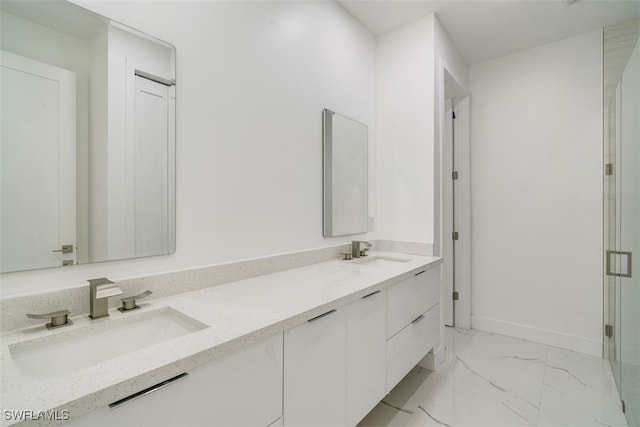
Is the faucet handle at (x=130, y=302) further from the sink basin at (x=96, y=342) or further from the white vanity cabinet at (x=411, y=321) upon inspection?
the white vanity cabinet at (x=411, y=321)

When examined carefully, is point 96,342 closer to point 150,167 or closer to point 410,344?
point 150,167

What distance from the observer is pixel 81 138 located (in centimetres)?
103

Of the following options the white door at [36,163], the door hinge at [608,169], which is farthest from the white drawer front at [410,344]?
the door hinge at [608,169]

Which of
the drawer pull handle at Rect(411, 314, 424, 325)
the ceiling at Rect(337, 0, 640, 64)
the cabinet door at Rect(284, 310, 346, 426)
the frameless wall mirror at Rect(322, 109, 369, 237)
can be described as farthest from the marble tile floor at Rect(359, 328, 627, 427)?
the ceiling at Rect(337, 0, 640, 64)

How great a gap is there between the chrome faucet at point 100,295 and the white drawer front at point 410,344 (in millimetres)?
1274

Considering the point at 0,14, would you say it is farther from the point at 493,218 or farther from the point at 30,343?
the point at 493,218

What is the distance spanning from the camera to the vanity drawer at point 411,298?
1617 mm

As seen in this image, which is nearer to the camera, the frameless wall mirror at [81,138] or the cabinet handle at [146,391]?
the cabinet handle at [146,391]

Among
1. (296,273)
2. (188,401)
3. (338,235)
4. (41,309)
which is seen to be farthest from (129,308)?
(338,235)

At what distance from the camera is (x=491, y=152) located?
2998 millimetres

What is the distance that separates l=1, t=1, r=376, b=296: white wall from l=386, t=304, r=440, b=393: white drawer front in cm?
76

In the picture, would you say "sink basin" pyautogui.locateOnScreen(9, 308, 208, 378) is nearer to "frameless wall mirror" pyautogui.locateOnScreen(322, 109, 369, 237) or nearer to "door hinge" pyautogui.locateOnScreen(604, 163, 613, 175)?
"frameless wall mirror" pyautogui.locateOnScreen(322, 109, 369, 237)

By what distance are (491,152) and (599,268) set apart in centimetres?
133

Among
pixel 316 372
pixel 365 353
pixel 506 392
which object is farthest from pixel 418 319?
pixel 316 372
